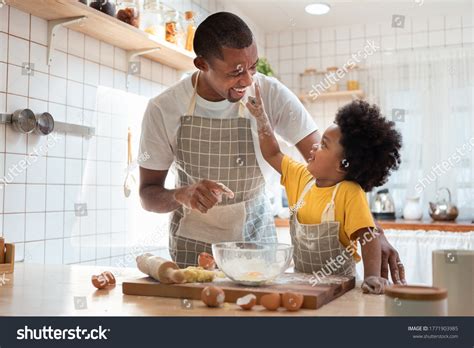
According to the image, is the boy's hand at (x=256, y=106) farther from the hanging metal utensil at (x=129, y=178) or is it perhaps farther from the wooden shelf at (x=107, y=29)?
the hanging metal utensil at (x=129, y=178)

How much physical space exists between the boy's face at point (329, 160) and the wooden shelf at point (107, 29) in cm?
109

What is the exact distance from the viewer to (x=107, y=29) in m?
2.25

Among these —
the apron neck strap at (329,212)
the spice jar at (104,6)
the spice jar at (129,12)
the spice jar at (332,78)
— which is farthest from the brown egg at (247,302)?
the spice jar at (332,78)

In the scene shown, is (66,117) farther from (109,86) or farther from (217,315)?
(217,315)

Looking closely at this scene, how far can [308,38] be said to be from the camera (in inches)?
178

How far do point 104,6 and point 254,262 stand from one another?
1.50 m

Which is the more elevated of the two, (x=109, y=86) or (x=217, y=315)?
(x=109, y=86)

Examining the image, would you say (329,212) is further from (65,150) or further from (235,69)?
(65,150)

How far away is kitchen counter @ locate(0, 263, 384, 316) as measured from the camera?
0.92 m

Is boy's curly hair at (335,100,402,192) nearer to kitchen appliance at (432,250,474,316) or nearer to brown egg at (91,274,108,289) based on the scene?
kitchen appliance at (432,250,474,316)

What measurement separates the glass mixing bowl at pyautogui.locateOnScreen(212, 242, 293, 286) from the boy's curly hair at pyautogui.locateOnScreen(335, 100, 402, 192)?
439mm

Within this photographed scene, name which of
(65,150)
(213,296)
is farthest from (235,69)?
(65,150)
